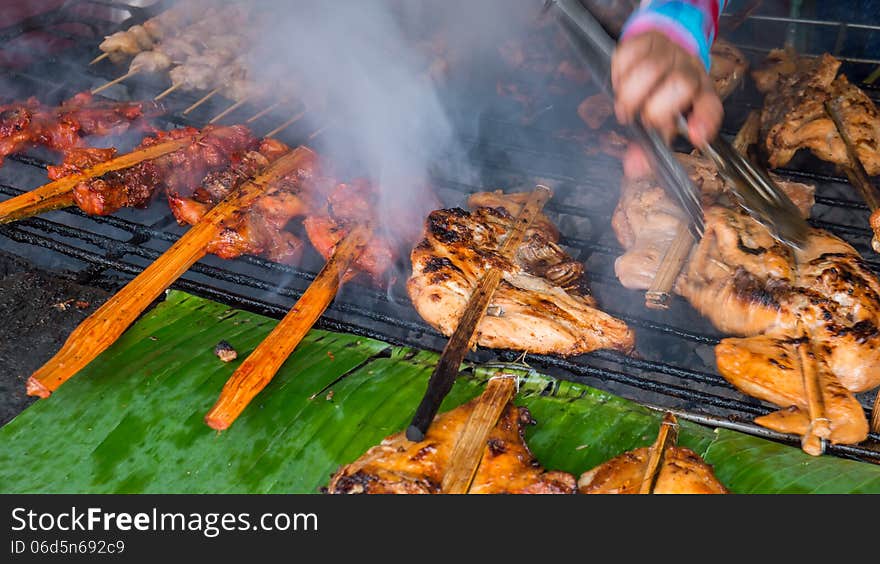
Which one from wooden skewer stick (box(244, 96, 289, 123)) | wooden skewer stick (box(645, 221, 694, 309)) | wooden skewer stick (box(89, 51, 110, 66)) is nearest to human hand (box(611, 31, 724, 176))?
wooden skewer stick (box(645, 221, 694, 309))

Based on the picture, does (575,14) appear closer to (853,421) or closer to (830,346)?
(830,346)

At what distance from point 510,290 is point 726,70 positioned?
2.91 meters

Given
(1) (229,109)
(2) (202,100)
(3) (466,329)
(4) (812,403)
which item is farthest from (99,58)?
(4) (812,403)

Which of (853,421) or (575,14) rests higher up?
(575,14)

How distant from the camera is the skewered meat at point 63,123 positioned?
15.8ft

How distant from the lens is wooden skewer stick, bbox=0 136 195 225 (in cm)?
373

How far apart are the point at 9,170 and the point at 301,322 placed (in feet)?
12.5

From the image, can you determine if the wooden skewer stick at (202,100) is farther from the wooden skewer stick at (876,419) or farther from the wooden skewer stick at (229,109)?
the wooden skewer stick at (876,419)

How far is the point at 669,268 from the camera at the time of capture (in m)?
3.46

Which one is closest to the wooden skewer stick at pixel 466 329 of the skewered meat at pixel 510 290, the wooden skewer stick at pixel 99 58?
the skewered meat at pixel 510 290

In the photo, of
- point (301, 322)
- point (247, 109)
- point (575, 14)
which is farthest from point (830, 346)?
point (247, 109)

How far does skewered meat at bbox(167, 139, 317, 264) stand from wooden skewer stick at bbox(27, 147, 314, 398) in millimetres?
63

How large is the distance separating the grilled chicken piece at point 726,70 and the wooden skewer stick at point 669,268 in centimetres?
193
